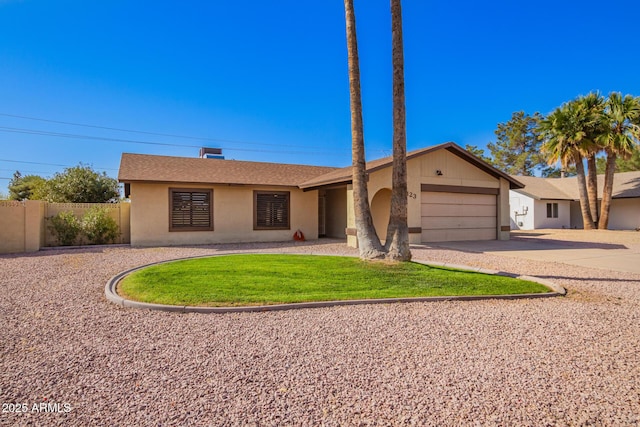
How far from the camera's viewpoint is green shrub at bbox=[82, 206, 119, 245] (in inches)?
568

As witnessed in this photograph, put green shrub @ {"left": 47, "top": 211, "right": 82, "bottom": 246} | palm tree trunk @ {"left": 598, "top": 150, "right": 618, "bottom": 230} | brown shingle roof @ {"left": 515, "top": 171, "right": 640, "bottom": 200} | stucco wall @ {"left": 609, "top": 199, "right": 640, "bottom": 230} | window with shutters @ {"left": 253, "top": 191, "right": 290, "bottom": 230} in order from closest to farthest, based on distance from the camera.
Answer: green shrub @ {"left": 47, "top": 211, "right": 82, "bottom": 246} → window with shutters @ {"left": 253, "top": 191, "right": 290, "bottom": 230} → palm tree trunk @ {"left": 598, "top": 150, "right": 618, "bottom": 230} → stucco wall @ {"left": 609, "top": 199, "right": 640, "bottom": 230} → brown shingle roof @ {"left": 515, "top": 171, "right": 640, "bottom": 200}

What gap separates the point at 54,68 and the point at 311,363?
60.6 ft

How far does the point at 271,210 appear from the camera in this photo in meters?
16.5

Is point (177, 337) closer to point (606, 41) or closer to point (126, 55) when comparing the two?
point (126, 55)

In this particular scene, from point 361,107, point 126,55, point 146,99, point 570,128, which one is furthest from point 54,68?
point 570,128

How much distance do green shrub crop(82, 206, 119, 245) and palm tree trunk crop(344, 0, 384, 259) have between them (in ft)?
37.1

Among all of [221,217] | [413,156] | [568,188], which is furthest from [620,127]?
[221,217]

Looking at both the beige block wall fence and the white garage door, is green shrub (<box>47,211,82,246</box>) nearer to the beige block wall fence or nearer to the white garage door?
the beige block wall fence

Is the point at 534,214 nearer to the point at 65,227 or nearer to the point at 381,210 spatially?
the point at 381,210

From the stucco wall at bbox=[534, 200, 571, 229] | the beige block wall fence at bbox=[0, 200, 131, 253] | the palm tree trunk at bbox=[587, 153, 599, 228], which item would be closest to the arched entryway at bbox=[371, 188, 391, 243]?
the beige block wall fence at bbox=[0, 200, 131, 253]

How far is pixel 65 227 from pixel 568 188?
35156 mm

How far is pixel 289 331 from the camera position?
4.35 meters

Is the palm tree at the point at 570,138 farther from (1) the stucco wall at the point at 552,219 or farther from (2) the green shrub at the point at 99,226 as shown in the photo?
(2) the green shrub at the point at 99,226

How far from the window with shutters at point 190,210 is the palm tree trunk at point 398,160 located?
9.08m
